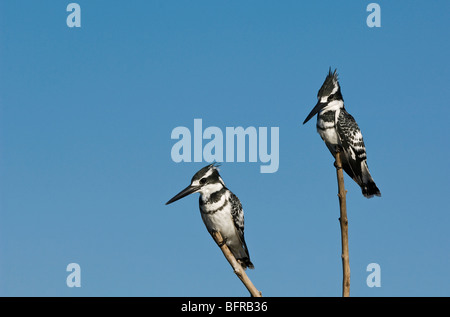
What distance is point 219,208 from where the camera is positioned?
27.9ft

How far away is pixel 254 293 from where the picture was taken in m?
5.43

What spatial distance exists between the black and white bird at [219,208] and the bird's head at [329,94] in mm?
2046

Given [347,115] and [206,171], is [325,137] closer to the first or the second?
[347,115]

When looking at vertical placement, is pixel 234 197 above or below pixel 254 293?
above

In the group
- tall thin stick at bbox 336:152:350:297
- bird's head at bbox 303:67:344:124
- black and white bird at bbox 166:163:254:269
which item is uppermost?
bird's head at bbox 303:67:344:124

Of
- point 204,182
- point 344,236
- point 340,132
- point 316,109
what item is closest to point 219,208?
point 204,182

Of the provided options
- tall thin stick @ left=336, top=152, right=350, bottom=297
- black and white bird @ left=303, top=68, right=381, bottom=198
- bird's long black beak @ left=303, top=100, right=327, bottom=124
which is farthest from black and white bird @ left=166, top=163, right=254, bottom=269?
tall thin stick @ left=336, top=152, right=350, bottom=297

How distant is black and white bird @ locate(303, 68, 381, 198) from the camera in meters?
9.27

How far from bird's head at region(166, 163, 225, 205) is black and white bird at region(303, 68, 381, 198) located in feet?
7.24

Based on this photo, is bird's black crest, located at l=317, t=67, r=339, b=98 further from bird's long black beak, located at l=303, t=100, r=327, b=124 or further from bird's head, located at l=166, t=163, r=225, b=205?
bird's head, located at l=166, t=163, r=225, b=205

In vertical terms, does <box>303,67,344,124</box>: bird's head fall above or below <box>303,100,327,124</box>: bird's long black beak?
above
